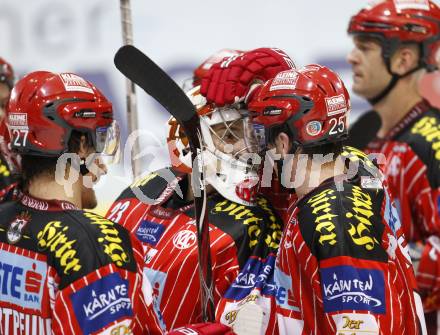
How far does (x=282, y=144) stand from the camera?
236cm

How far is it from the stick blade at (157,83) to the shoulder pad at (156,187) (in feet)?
1.21

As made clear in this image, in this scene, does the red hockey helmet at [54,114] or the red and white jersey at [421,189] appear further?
the red and white jersey at [421,189]

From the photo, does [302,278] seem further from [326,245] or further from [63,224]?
[63,224]

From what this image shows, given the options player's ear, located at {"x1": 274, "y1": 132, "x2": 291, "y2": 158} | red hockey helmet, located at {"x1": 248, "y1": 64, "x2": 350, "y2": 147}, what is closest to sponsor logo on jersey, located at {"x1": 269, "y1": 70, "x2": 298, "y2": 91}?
red hockey helmet, located at {"x1": 248, "y1": 64, "x2": 350, "y2": 147}

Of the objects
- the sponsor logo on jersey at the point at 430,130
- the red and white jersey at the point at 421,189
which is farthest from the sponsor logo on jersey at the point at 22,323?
the sponsor logo on jersey at the point at 430,130

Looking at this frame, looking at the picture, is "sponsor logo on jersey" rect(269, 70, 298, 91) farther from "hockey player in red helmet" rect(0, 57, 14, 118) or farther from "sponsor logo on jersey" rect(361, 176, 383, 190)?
"hockey player in red helmet" rect(0, 57, 14, 118)

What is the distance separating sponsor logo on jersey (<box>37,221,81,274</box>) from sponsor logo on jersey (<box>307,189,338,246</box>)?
0.53m

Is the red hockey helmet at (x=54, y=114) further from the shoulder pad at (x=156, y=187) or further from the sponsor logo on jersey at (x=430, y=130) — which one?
the sponsor logo on jersey at (x=430, y=130)

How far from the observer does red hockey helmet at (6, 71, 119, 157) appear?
224 centimetres

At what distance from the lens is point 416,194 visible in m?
3.39

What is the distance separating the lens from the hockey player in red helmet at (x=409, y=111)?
3.36m

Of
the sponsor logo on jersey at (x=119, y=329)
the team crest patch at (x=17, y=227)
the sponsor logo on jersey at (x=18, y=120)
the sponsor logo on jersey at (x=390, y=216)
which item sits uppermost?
the sponsor logo on jersey at (x=18, y=120)

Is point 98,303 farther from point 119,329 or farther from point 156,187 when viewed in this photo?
point 156,187

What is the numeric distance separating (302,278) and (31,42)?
3.86 meters
